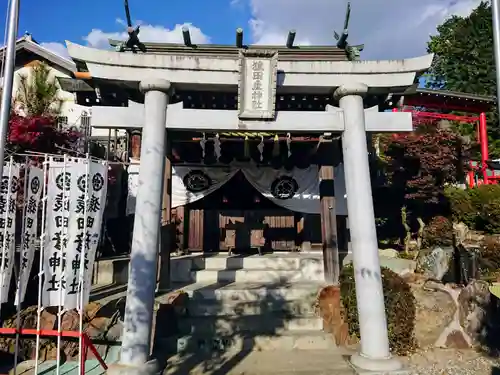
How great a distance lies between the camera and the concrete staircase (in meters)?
7.46

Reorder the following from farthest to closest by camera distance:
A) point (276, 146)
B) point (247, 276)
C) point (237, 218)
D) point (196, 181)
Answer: point (237, 218), point (196, 181), point (247, 276), point (276, 146)

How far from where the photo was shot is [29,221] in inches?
265

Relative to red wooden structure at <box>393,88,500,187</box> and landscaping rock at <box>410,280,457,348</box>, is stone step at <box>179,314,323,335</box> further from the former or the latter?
red wooden structure at <box>393,88,500,187</box>

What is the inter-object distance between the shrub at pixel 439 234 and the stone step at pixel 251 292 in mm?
5676

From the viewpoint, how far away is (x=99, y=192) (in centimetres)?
666

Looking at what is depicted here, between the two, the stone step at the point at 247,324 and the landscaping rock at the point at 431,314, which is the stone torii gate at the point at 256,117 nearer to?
the stone step at the point at 247,324

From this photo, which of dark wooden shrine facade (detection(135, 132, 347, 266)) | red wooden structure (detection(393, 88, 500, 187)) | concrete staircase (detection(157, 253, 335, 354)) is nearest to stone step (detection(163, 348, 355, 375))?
concrete staircase (detection(157, 253, 335, 354))

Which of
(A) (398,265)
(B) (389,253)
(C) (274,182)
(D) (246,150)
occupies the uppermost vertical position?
(D) (246,150)

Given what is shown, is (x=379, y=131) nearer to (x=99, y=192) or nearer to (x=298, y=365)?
(x=298, y=365)

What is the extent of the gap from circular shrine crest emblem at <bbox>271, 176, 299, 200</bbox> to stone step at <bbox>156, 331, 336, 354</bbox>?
5.40m

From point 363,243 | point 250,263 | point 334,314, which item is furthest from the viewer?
point 250,263

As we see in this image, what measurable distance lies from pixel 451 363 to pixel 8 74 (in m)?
8.96

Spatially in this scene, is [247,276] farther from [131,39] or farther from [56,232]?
[131,39]

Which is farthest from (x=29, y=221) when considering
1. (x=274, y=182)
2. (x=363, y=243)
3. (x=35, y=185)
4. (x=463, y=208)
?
(x=463, y=208)
